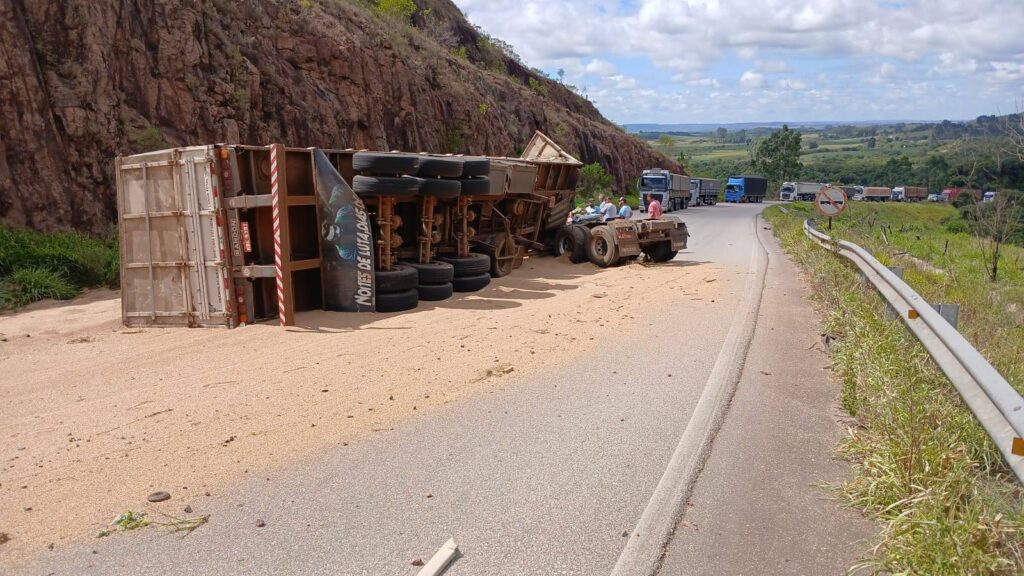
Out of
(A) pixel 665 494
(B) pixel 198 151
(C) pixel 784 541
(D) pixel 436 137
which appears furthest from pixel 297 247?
(D) pixel 436 137

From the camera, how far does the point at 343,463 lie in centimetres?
497

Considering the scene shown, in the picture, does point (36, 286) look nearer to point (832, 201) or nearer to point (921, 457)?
point (921, 457)

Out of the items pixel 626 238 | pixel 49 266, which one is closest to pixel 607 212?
pixel 626 238

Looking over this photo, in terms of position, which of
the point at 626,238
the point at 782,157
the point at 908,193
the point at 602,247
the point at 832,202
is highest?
the point at 782,157

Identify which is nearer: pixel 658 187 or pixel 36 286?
pixel 36 286

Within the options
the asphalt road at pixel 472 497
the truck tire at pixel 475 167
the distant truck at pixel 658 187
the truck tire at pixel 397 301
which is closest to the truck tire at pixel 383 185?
the truck tire at pixel 397 301

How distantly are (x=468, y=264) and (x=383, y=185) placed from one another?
2386mm

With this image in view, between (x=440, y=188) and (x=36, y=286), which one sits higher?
(x=440, y=188)

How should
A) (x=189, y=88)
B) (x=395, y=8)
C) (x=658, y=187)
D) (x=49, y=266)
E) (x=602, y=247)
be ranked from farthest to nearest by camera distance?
1. (x=658, y=187)
2. (x=395, y=8)
3. (x=189, y=88)
4. (x=602, y=247)
5. (x=49, y=266)

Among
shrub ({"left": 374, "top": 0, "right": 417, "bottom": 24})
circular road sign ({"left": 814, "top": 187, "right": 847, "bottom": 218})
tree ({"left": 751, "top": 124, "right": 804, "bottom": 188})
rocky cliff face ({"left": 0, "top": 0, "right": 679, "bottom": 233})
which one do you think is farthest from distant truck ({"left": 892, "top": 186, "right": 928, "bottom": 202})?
circular road sign ({"left": 814, "top": 187, "right": 847, "bottom": 218})

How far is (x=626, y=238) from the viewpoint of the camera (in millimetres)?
16297

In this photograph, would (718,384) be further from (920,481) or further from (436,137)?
(436,137)

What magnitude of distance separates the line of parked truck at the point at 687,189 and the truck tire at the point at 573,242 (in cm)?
1738

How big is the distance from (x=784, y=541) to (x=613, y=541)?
0.86 metres
